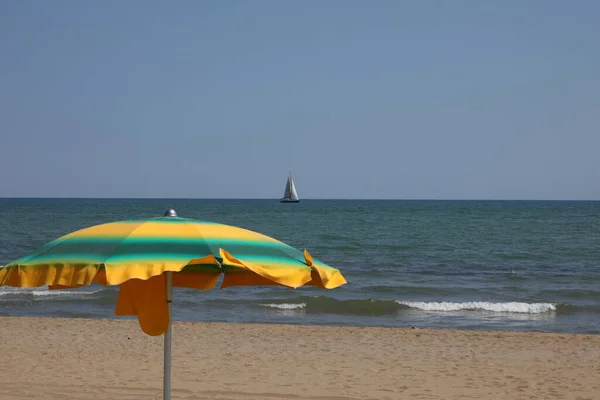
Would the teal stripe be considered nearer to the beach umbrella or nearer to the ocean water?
the beach umbrella

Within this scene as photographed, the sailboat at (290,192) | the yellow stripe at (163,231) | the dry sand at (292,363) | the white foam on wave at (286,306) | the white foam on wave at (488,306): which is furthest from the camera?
the sailboat at (290,192)

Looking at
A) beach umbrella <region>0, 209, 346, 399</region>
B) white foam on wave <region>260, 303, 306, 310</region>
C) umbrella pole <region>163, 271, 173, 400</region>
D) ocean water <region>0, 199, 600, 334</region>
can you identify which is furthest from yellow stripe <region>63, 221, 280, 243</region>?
white foam on wave <region>260, 303, 306, 310</region>

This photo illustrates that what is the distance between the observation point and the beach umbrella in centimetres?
398

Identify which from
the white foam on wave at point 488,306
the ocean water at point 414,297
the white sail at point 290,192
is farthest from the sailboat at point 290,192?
the white foam on wave at point 488,306

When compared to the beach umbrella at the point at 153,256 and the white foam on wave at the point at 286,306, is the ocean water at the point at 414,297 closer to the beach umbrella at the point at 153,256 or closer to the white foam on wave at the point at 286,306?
the white foam on wave at the point at 286,306

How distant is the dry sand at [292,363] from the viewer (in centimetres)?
901

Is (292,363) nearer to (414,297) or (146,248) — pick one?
(146,248)

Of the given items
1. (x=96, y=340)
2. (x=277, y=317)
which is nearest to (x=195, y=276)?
(x=96, y=340)

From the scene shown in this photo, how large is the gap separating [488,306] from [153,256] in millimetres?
15271

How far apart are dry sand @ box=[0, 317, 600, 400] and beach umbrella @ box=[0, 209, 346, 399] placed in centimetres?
454

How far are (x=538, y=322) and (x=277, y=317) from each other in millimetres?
5561

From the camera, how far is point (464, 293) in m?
21.0

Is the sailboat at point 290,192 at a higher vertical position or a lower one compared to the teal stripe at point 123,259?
higher

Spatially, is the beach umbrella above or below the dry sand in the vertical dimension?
above
